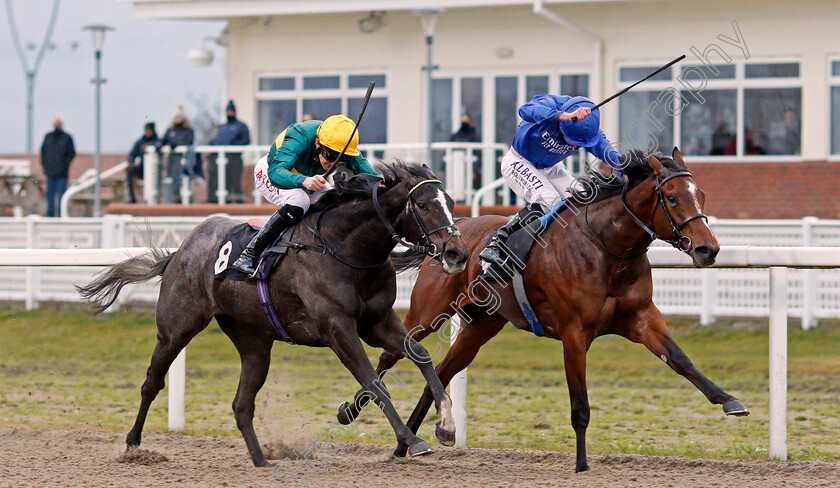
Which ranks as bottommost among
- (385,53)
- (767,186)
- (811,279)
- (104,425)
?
(104,425)

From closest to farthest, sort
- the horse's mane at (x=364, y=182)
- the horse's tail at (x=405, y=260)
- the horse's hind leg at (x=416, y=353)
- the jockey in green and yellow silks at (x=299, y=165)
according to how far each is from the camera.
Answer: the horse's hind leg at (x=416, y=353) < the horse's mane at (x=364, y=182) < the jockey in green and yellow silks at (x=299, y=165) < the horse's tail at (x=405, y=260)

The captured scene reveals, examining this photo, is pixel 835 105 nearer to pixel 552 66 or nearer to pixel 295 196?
pixel 552 66

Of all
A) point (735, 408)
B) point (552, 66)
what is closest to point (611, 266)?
point (735, 408)

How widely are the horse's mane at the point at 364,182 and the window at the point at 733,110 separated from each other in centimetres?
935

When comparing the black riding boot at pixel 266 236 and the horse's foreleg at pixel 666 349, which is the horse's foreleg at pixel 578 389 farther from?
the black riding boot at pixel 266 236

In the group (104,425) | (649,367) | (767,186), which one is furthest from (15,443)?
(767,186)

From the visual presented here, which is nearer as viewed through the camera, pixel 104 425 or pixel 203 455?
pixel 203 455

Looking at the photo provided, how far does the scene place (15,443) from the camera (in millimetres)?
6270

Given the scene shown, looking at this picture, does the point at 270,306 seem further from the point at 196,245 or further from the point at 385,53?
the point at 385,53

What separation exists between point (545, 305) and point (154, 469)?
2054 mm

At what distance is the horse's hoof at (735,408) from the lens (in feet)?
15.8

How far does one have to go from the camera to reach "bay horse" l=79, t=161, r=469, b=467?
495cm

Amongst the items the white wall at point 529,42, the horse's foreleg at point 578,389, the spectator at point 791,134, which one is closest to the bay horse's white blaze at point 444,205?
the horse's foreleg at point 578,389

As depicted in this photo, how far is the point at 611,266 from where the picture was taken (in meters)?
5.33
